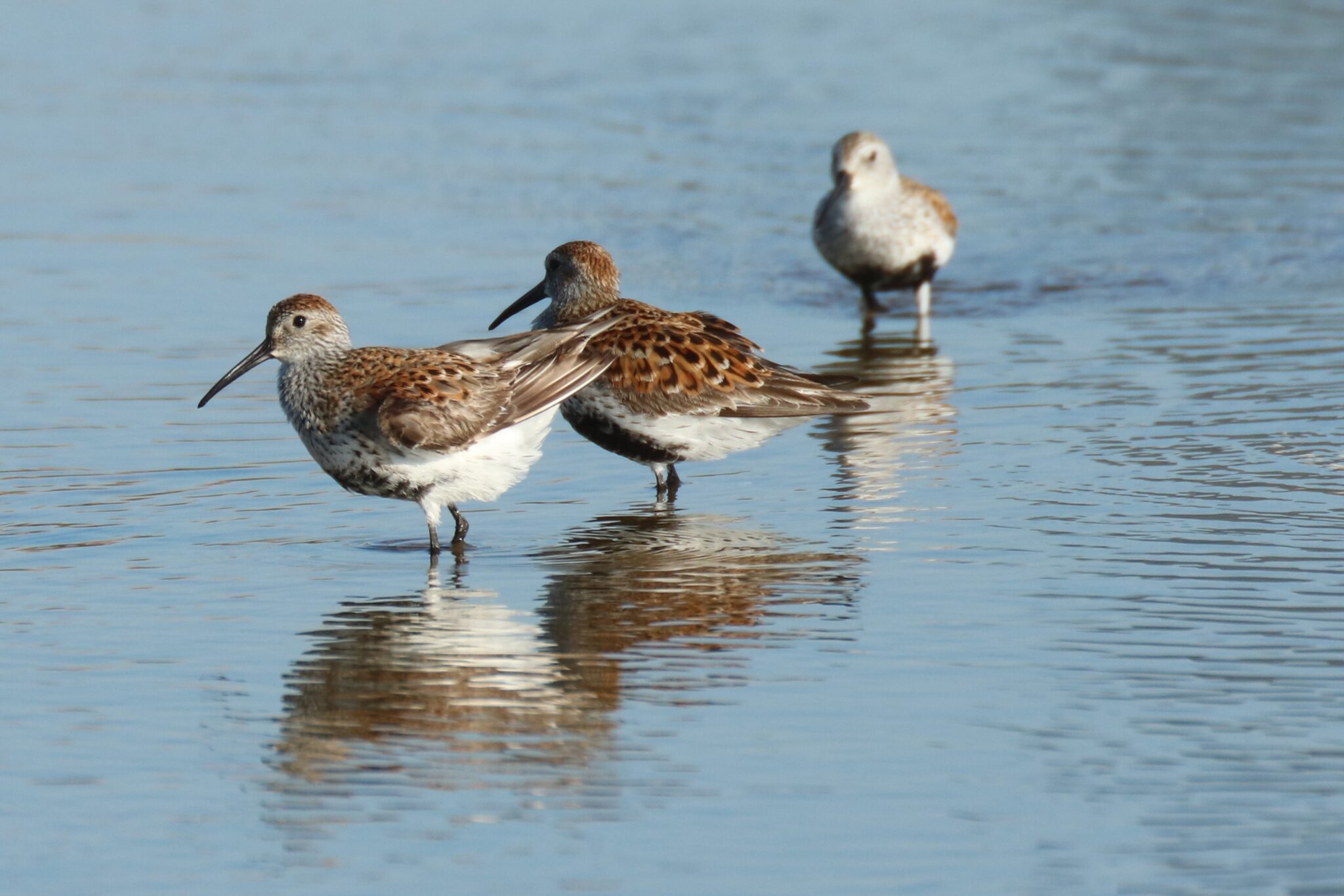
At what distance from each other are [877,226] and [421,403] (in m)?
6.81

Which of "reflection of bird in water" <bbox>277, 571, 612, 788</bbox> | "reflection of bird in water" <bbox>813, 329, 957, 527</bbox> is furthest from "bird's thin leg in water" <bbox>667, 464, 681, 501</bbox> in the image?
"reflection of bird in water" <bbox>277, 571, 612, 788</bbox>

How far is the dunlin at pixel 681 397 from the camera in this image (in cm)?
965

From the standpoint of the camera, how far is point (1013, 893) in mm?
5406

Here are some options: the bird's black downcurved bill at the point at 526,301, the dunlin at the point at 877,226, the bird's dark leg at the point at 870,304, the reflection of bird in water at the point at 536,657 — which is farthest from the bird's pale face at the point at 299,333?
the bird's dark leg at the point at 870,304

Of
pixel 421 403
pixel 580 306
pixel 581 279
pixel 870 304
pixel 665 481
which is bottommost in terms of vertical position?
pixel 665 481

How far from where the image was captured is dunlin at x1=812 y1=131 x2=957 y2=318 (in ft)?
48.2

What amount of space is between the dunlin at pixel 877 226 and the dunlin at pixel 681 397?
4.70 m

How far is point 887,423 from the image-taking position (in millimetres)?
11305

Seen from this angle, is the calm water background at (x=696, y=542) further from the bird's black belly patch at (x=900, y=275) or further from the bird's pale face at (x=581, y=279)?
the bird's pale face at (x=581, y=279)

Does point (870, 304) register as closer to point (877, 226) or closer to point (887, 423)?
point (877, 226)

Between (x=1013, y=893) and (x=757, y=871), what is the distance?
0.69 m

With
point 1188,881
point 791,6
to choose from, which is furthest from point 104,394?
point 791,6

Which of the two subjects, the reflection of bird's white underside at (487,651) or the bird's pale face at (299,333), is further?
the bird's pale face at (299,333)

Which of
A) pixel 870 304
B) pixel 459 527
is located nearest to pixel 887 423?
pixel 459 527
